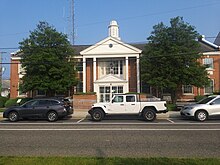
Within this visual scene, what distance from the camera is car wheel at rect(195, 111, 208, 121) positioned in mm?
18672

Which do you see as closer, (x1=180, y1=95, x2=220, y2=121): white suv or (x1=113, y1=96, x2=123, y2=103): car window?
(x1=180, y1=95, x2=220, y2=121): white suv

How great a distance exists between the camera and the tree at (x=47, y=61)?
3347cm

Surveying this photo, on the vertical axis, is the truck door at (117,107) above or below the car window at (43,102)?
below

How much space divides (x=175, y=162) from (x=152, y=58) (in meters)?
27.1

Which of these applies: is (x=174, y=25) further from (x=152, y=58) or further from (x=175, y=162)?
(x=175, y=162)

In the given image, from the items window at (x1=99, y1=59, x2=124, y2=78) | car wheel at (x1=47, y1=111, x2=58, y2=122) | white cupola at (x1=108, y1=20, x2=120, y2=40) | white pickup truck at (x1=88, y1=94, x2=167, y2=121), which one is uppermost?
white cupola at (x1=108, y1=20, x2=120, y2=40)

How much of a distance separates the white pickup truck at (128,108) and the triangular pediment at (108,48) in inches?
752

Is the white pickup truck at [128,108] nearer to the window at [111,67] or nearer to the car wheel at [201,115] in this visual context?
the car wheel at [201,115]

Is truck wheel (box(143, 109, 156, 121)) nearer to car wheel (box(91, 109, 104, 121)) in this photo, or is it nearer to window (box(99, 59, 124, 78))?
car wheel (box(91, 109, 104, 121))

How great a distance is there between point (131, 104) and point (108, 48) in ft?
65.1

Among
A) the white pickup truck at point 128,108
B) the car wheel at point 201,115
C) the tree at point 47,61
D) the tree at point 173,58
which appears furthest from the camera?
the tree at point 47,61

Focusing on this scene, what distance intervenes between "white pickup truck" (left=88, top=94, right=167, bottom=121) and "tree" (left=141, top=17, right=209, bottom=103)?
1284 cm

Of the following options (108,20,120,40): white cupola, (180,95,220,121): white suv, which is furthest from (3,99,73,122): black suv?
(108,20,120,40): white cupola

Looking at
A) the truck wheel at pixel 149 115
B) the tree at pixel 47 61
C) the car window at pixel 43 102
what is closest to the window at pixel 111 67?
the tree at pixel 47 61
